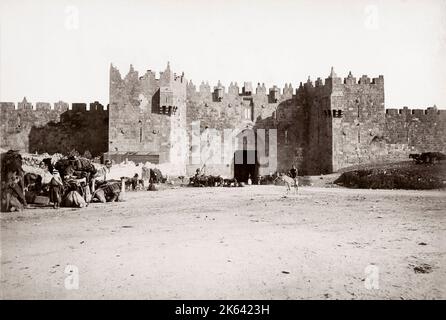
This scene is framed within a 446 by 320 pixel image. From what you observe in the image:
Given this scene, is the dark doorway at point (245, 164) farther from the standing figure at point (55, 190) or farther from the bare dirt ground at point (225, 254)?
the bare dirt ground at point (225, 254)

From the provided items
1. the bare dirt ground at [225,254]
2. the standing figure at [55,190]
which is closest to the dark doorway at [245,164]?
the standing figure at [55,190]

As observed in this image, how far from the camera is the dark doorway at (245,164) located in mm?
30109

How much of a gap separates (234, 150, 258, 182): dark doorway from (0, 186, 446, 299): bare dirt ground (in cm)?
1955

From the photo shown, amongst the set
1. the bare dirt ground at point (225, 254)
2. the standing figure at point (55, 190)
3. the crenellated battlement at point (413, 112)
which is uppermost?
the crenellated battlement at point (413, 112)

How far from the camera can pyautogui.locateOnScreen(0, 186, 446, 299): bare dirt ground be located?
5.12 metres

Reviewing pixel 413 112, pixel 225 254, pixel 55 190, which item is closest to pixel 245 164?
pixel 413 112

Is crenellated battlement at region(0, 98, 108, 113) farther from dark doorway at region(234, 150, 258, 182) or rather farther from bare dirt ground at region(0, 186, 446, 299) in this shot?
bare dirt ground at region(0, 186, 446, 299)

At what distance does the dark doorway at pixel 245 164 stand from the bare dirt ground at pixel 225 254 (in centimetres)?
1955

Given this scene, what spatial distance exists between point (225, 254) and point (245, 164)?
2426cm

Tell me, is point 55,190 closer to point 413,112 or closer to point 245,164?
point 245,164

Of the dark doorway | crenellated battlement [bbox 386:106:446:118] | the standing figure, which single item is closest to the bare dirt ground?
the standing figure

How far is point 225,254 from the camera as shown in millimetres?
6367

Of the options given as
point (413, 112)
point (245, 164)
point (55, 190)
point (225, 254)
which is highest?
point (413, 112)
